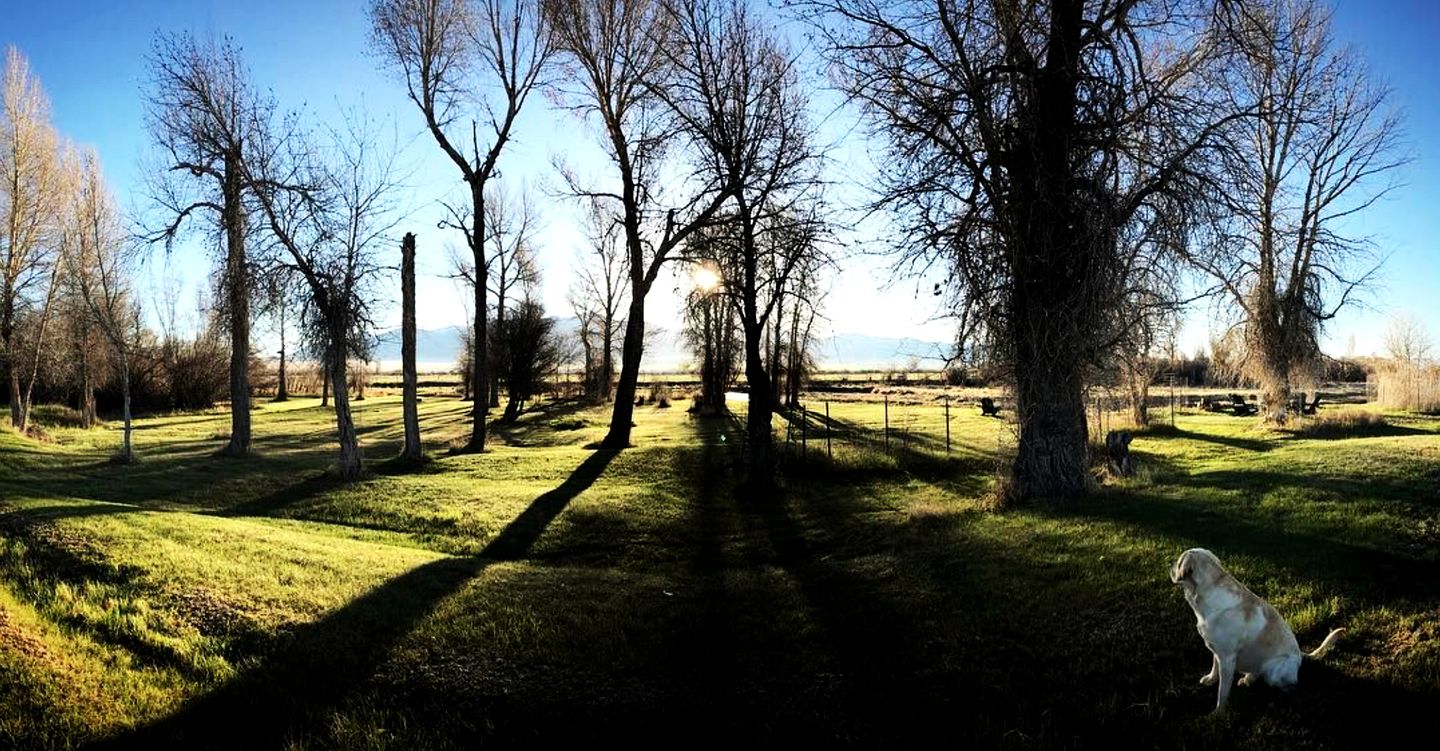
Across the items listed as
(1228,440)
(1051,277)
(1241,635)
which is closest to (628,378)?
(1051,277)

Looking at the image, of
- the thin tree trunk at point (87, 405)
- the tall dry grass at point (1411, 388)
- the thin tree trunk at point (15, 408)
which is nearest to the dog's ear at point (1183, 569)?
the tall dry grass at point (1411, 388)

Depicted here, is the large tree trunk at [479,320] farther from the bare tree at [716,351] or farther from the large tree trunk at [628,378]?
the bare tree at [716,351]

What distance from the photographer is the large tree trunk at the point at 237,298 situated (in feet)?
64.8

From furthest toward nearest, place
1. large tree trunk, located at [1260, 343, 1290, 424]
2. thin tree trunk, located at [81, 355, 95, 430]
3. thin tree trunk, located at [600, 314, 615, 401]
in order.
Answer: thin tree trunk, located at [600, 314, 615, 401] → thin tree trunk, located at [81, 355, 95, 430] → large tree trunk, located at [1260, 343, 1290, 424]

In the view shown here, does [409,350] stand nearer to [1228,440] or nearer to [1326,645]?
[1326,645]

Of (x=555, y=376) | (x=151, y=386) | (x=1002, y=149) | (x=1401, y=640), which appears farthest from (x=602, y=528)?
(x=151, y=386)

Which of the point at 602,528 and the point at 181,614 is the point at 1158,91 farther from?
the point at 181,614

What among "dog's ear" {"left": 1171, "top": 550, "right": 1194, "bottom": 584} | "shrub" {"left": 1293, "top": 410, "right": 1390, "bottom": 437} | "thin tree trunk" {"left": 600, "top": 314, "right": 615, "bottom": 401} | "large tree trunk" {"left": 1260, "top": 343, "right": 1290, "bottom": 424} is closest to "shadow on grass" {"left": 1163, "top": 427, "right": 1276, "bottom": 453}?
"shrub" {"left": 1293, "top": 410, "right": 1390, "bottom": 437}

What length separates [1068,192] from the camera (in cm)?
1123

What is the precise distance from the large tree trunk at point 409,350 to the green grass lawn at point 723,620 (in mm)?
6711

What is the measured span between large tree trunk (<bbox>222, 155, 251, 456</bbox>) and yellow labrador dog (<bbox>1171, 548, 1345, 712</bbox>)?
67.8 ft

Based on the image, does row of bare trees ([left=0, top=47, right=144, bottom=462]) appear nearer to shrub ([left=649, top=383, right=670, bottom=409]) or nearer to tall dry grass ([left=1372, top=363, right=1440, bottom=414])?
shrub ([left=649, top=383, right=670, bottom=409])

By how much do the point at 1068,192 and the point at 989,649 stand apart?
760 centimetres

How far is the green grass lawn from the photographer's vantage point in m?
5.23
